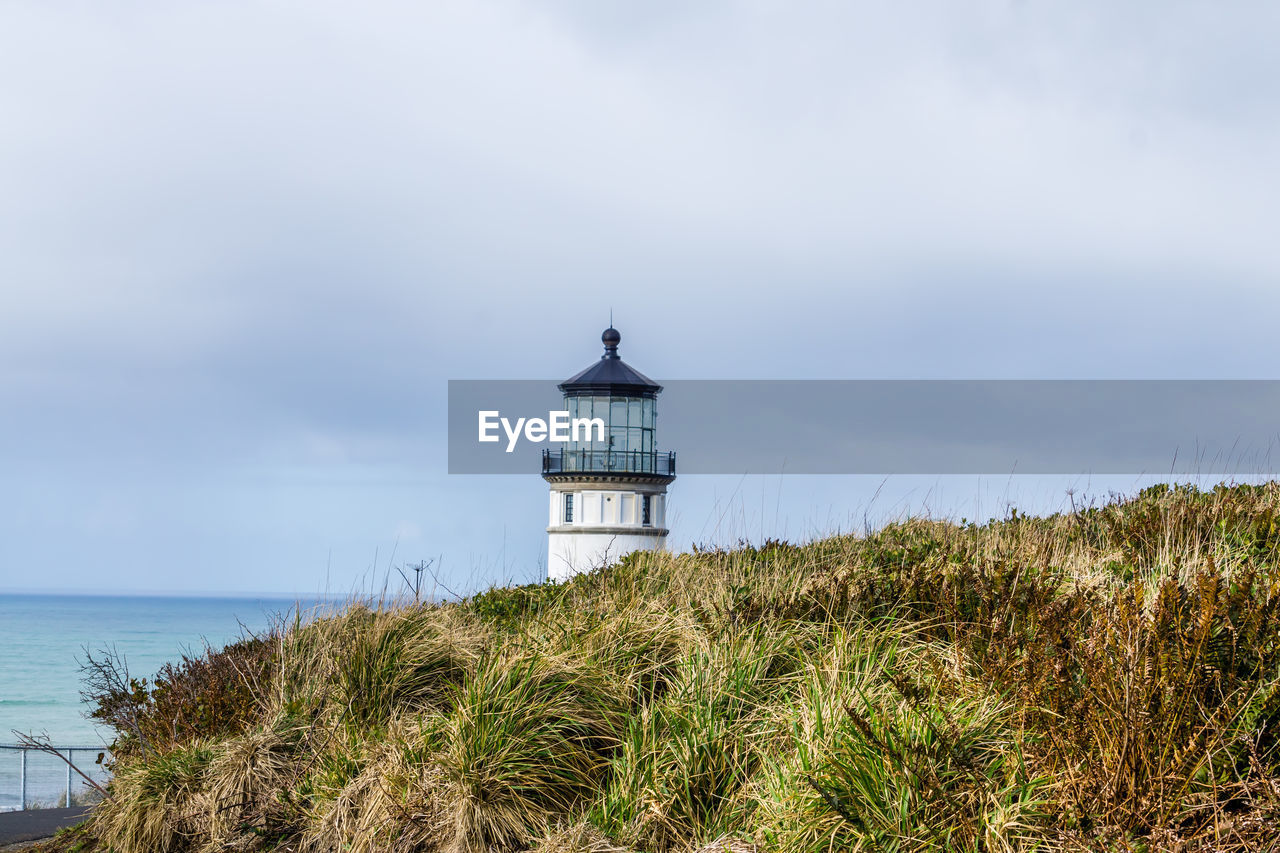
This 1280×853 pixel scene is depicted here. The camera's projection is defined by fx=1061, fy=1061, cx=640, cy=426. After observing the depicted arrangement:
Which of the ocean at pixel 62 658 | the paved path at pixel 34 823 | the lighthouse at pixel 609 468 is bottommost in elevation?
the ocean at pixel 62 658

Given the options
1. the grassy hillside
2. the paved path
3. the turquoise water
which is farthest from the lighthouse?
the grassy hillside

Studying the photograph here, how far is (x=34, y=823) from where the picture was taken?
31.2ft

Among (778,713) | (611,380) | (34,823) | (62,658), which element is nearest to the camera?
(778,713)

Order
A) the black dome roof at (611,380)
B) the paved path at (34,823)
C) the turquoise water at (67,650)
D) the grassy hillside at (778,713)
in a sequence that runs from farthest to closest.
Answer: the turquoise water at (67,650), the black dome roof at (611,380), the paved path at (34,823), the grassy hillside at (778,713)

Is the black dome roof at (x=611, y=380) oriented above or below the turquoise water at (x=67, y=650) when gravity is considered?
above

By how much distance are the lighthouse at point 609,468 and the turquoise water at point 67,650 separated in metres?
7.58

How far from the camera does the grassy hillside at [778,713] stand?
4.07 meters

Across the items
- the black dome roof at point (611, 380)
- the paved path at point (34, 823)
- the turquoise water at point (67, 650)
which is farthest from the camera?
the turquoise water at point (67, 650)

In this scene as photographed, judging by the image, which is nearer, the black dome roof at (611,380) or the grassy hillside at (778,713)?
the grassy hillside at (778,713)

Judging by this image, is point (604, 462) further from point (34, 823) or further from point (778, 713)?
point (778, 713)

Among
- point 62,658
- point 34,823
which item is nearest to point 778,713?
point 34,823

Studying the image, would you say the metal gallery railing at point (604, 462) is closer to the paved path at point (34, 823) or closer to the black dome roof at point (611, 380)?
the black dome roof at point (611, 380)

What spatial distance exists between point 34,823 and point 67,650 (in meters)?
74.4

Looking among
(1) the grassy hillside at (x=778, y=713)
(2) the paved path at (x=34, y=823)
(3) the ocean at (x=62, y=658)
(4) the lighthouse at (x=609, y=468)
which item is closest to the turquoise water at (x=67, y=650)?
(3) the ocean at (x=62, y=658)
